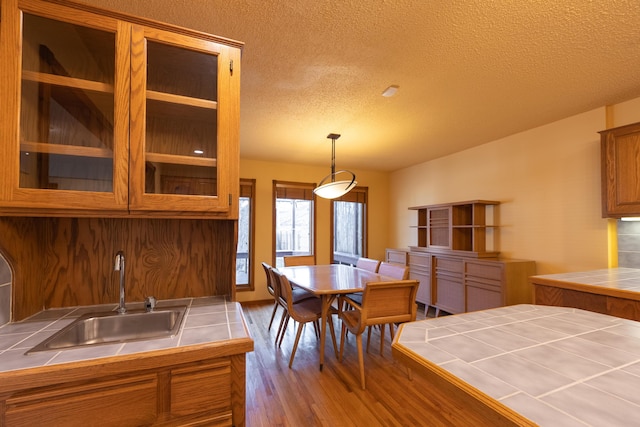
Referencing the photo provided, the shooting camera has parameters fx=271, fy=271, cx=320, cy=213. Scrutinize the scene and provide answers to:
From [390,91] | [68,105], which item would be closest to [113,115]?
[68,105]

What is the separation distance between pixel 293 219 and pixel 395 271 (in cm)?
243

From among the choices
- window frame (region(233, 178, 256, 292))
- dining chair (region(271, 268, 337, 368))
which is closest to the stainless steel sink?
dining chair (region(271, 268, 337, 368))

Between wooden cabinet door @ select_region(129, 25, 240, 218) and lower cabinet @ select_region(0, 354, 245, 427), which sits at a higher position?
wooden cabinet door @ select_region(129, 25, 240, 218)

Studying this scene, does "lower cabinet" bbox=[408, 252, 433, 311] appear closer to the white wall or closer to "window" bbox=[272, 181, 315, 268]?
the white wall

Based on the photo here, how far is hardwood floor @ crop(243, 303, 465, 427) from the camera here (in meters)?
1.76

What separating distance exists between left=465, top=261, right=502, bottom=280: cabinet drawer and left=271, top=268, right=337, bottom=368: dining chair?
188cm

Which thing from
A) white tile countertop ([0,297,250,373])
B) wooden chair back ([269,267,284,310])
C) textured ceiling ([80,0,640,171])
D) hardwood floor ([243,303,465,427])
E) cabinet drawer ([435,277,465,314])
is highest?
textured ceiling ([80,0,640,171])

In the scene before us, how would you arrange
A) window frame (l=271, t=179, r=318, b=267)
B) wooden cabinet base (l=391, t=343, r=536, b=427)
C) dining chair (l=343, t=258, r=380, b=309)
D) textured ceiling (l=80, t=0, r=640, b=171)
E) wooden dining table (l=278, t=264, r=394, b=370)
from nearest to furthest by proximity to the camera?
wooden cabinet base (l=391, t=343, r=536, b=427) → textured ceiling (l=80, t=0, r=640, b=171) → wooden dining table (l=278, t=264, r=394, b=370) → dining chair (l=343, t=258, r=380, b=309) → window frame (l=271, t=179, r=318, b=267)

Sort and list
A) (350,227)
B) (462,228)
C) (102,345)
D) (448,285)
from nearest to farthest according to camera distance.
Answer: (102,345) < (448,285) < (462,228) < (350,227)

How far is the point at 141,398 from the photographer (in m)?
0.95

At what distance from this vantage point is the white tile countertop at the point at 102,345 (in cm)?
91

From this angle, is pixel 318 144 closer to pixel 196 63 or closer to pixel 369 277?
pixel 369 277

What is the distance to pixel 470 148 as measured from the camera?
3.90m

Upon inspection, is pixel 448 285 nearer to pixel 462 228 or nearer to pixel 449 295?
pixel 449 295
